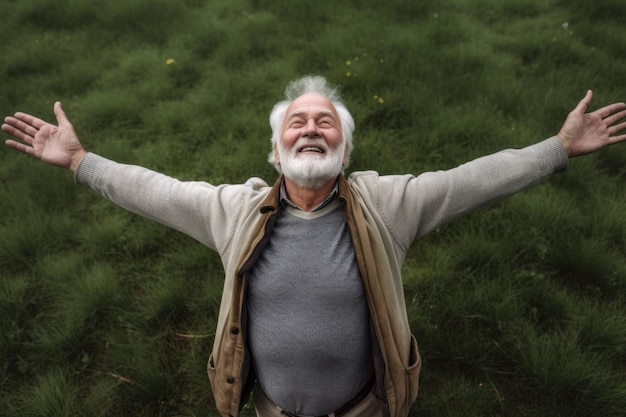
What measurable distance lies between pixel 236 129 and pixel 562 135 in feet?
8.93

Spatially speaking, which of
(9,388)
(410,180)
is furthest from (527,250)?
(9,388)

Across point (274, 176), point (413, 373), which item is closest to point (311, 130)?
point (413, 373)

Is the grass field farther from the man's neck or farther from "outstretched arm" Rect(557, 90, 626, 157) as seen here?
the man's neck

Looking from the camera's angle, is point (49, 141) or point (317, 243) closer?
point (317, 243)

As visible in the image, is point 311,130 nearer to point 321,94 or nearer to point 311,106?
point 311,106

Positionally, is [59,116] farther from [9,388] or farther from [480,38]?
[480,38]

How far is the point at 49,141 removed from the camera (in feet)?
7.37

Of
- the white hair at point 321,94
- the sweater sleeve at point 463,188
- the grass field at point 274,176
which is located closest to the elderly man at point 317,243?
the sweater sleeve at point 463,188

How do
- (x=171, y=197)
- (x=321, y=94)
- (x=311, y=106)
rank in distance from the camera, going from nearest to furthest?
(x=171, y=197), (x=311, y=106), (x=321, y=94)

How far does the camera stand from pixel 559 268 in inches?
115

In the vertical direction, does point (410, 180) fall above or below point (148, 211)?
above

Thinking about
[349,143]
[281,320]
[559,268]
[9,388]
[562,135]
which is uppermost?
[562,135]

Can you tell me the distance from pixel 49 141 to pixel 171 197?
775mm

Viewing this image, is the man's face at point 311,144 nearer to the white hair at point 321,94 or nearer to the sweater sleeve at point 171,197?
the white hair at point 321,94
